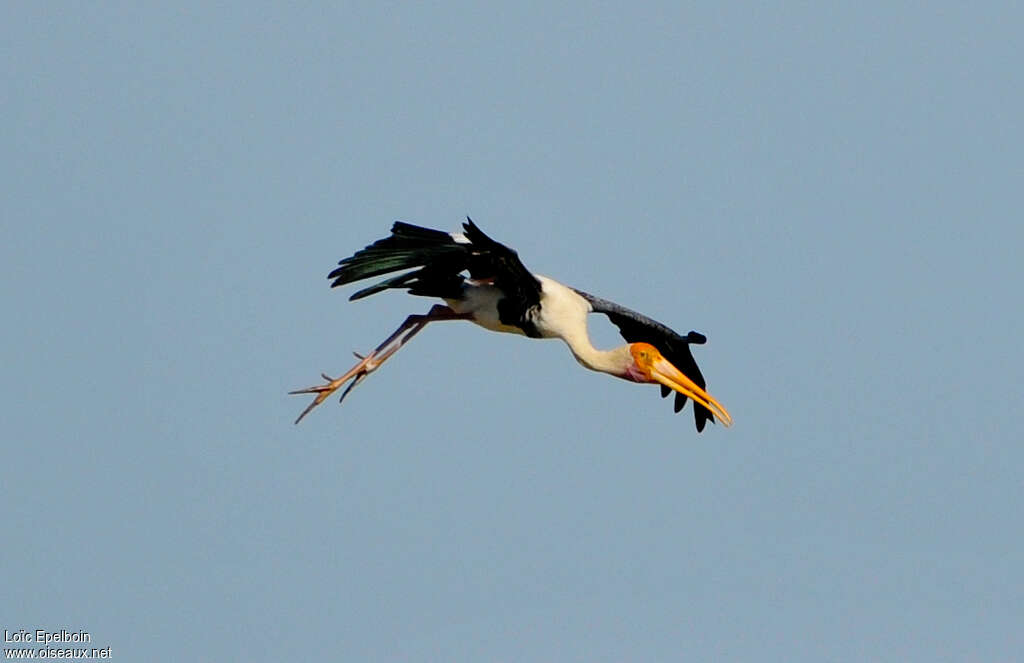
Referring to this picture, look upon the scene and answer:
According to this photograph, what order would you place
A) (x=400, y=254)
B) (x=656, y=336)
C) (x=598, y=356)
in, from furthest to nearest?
(x=656, y=336) → (x=598, y=356) → (x=400, y=254)

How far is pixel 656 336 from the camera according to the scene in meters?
23.0

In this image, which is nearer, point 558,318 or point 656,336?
point 558,318

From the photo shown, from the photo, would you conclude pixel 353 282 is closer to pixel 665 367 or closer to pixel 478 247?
pixel 478 247

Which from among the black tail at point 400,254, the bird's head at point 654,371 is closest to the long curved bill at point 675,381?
the bird's head at point 654,371

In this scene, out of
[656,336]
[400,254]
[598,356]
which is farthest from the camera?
[656,336]

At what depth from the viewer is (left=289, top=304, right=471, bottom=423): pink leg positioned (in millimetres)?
21578

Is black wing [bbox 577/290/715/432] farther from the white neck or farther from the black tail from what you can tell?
the black tail

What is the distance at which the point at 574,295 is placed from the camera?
2136 centimetres

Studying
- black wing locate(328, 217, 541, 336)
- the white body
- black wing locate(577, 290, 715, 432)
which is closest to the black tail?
black wing locate(328, 217, 541, 336)

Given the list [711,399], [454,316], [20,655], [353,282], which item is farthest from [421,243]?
[20,655]

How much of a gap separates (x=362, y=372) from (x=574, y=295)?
2628mm

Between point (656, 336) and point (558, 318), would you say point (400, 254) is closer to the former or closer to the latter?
point (558, 318)

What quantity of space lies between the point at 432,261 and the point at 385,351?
2.60 metres

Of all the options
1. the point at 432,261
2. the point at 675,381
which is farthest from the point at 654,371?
the point at 432,261
